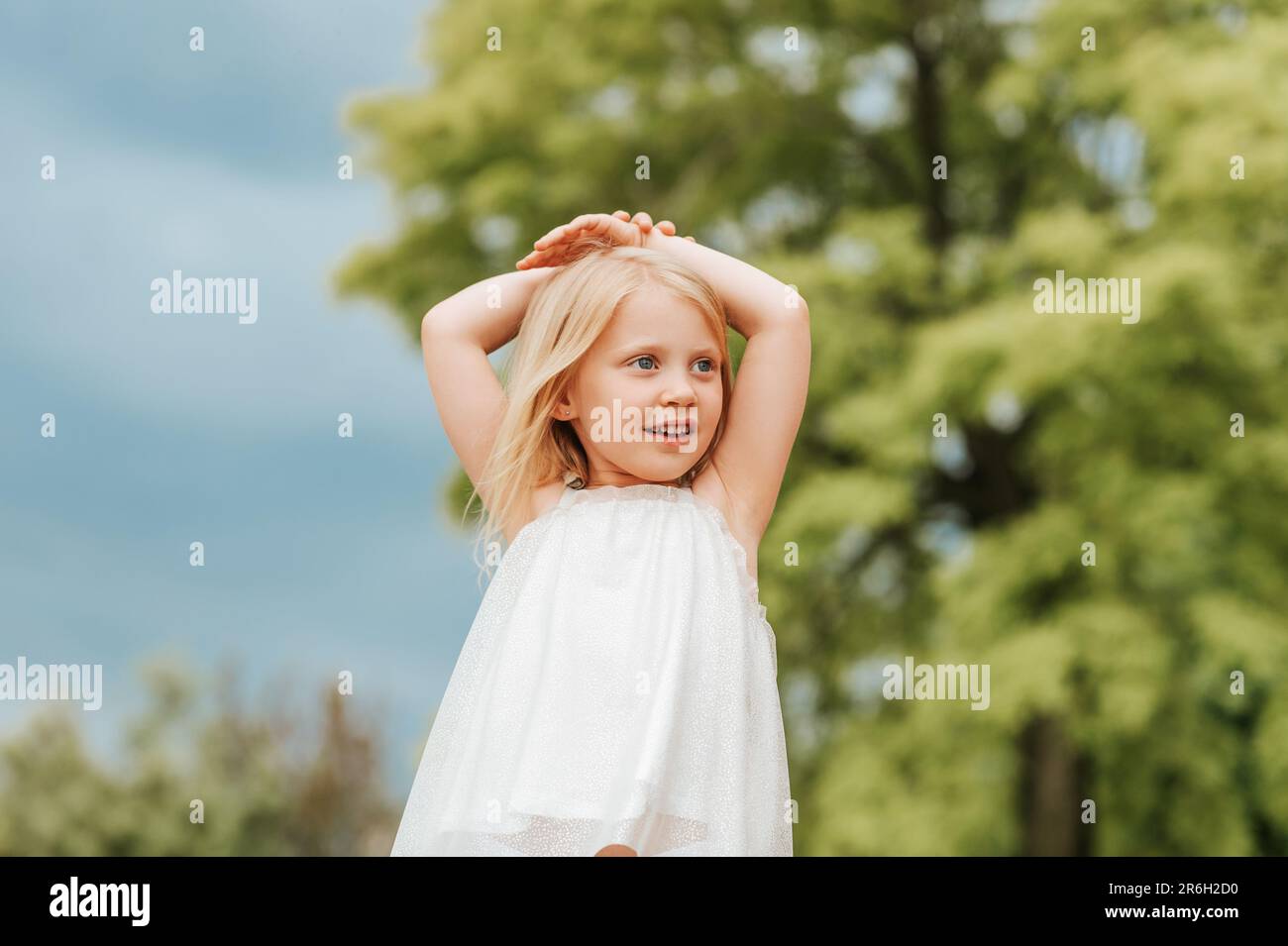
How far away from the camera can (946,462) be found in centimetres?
952

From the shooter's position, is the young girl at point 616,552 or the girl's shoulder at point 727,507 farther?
the girl's shoulder at point 727,507

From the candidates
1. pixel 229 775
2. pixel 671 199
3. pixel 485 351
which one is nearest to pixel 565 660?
pixel 485 351

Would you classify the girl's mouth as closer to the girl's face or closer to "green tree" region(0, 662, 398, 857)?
the girl's face

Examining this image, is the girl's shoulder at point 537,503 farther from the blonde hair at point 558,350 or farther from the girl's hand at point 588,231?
the girl's hand at point 588,231

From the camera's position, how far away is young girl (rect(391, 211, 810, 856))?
63.0 inches

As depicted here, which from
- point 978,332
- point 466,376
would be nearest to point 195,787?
point 978,332

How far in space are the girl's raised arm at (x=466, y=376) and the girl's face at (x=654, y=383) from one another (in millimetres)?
139

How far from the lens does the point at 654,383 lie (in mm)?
1749

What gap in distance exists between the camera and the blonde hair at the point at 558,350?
1.76 meters


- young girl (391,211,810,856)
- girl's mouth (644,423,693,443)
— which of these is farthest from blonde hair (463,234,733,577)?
girl's mouth (644,423,693,443)

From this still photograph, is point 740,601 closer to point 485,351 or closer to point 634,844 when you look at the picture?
point 634,844

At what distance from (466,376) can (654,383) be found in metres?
0.26

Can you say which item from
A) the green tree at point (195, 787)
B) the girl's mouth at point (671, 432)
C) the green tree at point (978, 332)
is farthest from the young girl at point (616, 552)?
the green tree at point (195, 787)

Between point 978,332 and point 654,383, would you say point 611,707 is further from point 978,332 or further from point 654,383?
point 978,332
